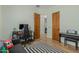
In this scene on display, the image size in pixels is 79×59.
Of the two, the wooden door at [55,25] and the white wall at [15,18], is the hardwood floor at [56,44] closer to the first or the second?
the wooden door at [55,25]

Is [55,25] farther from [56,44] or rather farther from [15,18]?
[15,18]

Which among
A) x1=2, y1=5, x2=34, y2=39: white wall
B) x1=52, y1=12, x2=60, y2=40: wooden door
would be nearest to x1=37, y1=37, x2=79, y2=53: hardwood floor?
x1=52, y1=12, x2=60, y2=40: wooden door

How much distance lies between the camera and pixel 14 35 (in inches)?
87.1

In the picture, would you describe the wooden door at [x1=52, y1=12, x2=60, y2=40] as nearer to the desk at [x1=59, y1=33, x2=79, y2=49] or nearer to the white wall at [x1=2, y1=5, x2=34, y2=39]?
the desk at [x1=59, y1=33, x2=79, y2=49]

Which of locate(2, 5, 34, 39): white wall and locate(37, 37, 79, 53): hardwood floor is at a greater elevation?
locate(2, 5, 34, 39): white wall

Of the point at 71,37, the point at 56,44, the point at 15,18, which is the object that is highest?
the point at 15,18

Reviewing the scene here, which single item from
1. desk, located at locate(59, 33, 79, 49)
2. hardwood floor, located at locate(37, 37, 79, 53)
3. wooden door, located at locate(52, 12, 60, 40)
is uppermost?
wooden door, located at locate(52, 12, 60, 40)

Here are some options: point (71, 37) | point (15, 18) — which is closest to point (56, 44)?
point (71, 37)

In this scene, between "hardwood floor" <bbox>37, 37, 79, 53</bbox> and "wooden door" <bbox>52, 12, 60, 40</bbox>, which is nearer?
"hardwood floor" <bbox>37, 37, 79, 53</bbox>

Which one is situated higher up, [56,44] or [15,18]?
[15,18]

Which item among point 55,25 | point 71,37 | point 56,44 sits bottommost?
point 56,44

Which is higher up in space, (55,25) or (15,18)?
(15,18)
